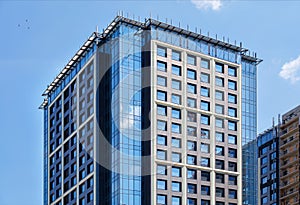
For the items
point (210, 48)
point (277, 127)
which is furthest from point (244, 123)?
point (277, 127)

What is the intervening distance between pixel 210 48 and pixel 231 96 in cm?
617

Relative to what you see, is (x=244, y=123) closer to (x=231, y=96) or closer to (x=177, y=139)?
(x=231, y=96)

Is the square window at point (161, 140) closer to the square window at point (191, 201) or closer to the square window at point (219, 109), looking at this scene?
the square window at point (191, 201)

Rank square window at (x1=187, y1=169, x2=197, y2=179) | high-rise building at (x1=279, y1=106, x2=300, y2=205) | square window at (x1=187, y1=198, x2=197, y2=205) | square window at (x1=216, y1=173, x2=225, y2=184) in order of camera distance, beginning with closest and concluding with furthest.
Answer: square window at (x1=187, y1=198, x2=197, y2=205)
square window at (x1=187, y1=169, x2=197, y2=179)
square window at (x1=216, y1=173, x2=225, y2=184)
high-rise building at (x1=279, y1=106, x2=300, y2=205)

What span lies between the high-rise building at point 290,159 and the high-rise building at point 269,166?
3.49ft

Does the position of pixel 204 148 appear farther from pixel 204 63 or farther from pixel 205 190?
pixel 204 63

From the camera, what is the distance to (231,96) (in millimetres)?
81750

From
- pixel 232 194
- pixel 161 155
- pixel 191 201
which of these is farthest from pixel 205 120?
pixel 191 201

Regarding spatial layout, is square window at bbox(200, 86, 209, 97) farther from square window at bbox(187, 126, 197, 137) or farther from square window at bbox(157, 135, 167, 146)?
square window at bbox(157, 135, 167, 146)

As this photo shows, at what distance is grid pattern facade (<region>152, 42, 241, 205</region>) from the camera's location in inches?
2968

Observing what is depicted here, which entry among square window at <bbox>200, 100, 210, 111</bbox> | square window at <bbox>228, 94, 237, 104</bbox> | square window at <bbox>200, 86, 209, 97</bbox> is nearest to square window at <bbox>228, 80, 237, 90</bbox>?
square window at <bbox>228, 94, 237, 104</bbox>

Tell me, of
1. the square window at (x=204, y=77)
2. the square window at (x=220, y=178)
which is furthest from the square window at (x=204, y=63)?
the square window at (x=220, y=178)

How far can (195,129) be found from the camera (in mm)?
78000

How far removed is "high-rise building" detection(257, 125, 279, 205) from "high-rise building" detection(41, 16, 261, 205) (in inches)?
881
